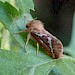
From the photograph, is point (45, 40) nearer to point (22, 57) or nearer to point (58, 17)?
point (22, 57)

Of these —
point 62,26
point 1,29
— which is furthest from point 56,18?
point 1,29

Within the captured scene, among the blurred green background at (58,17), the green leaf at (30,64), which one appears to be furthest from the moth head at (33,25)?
the blurred green background at (58,17)

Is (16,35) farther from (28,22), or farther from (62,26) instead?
(62,26)

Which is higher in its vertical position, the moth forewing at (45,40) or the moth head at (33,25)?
the moth head at (33,25)

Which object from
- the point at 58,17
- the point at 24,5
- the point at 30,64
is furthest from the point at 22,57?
the point at 58,17

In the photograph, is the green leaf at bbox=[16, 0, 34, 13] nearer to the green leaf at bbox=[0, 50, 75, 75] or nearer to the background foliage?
the background foliage

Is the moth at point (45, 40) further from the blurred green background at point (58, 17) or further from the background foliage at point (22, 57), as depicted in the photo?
the blurred green background at point (58, 17)
